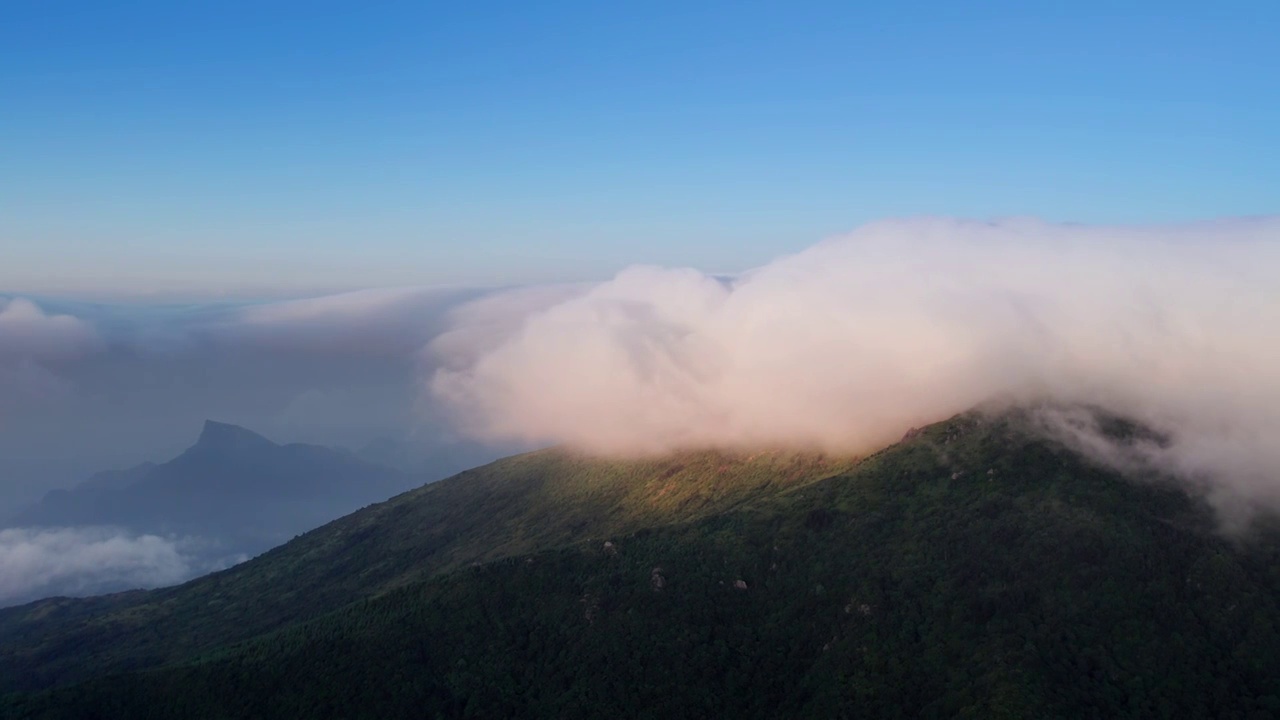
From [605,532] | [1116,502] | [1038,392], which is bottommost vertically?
[605,532]

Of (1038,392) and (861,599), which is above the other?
(1038,392)

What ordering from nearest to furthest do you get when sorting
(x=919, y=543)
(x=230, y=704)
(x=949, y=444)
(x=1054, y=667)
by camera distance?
1. (x=1054, y=667)
2. (x=230, y=704)
3. (x=919, y=543)
4. (x=949, y=444)

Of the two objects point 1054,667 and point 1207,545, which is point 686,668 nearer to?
point 1054,667

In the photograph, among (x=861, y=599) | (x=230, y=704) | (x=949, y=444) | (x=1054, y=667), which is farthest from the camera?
(x=949, y=444)

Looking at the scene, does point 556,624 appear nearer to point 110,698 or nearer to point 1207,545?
point 110,698

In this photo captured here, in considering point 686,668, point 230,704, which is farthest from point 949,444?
point 230,704

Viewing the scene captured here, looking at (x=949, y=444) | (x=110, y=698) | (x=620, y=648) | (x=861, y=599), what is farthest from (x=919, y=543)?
(x=110, y=698)

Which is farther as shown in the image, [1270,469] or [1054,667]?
[1270,469]
